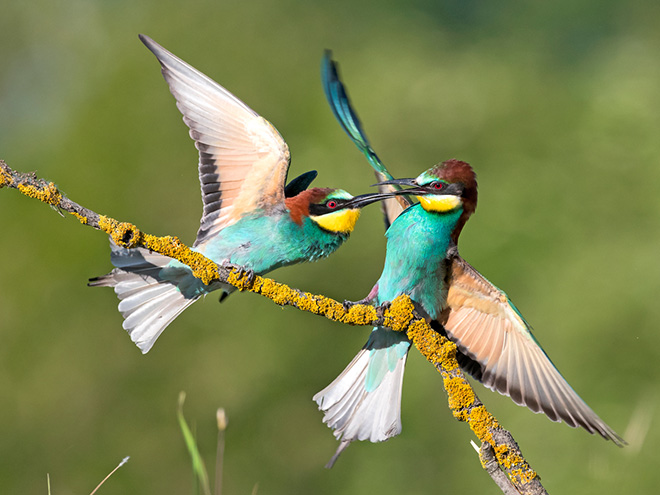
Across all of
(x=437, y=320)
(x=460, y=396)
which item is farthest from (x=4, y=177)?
(x=437, y=320)

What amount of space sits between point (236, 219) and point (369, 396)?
2.44 ft

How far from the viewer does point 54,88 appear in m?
10.4

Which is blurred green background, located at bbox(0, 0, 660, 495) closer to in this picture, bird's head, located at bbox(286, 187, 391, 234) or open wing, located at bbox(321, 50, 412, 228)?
open wing, located at bbox(321, 50, 412, 228)

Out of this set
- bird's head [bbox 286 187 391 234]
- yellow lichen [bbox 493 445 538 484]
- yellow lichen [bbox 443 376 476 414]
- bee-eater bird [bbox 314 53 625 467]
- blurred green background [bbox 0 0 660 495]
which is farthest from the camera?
blurred green background [bbox 0 0 660 495]

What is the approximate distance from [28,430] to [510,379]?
20.0 feet

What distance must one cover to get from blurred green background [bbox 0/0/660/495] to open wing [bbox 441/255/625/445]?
3027mm

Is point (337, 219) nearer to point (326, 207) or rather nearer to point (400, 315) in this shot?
point (326, 207)

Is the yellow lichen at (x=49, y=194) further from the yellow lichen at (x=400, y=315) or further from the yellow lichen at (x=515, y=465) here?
the yellow lichen at (x=515, y=465)

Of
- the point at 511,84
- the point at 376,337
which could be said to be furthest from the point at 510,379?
the point at 511,84

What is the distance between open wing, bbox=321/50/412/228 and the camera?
312 cm

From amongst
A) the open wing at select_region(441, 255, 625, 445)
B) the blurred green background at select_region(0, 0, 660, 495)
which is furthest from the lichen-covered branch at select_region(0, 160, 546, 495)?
the blurred green background at select_region(0, 0, 660, 495)

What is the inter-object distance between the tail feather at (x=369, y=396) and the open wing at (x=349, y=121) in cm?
54

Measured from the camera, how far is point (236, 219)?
9.36 ft

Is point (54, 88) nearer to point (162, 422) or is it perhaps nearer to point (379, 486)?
point (162, 422)
